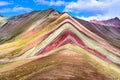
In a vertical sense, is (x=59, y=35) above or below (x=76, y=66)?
above

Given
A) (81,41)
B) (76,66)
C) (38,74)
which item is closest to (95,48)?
(81,41)

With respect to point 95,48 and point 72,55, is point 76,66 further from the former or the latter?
point 95,48

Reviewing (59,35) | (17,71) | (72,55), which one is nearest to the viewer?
(17,71)

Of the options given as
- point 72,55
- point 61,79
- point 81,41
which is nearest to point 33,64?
point 72,55

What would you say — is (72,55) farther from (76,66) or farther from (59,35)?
(59,35)

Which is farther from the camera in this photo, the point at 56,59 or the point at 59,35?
the point at 59,35

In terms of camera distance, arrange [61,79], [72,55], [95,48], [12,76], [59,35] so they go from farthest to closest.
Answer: [59,35]
[95,48]
[72,55]
[12,76]
[61,79]

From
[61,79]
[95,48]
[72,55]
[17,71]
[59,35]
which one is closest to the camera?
[61,79]

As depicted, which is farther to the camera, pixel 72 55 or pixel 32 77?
pixel 72 55

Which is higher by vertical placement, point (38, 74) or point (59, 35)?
point (59, 35)
